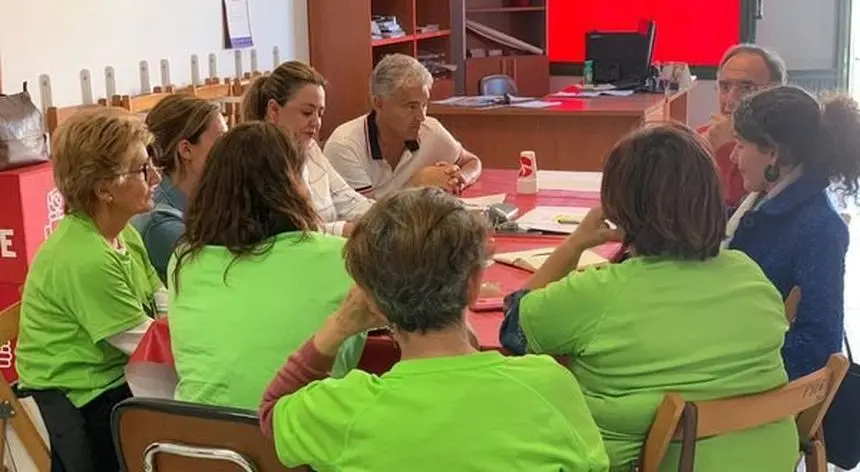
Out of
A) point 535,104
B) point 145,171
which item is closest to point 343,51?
point 535,104

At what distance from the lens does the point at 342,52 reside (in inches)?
225

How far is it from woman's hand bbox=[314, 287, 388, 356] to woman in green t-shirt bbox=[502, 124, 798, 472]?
0.33 meters

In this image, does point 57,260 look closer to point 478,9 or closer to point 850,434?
point 850,434

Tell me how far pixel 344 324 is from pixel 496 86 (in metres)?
5.59

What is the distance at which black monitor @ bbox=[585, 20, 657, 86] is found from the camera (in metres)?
6.89

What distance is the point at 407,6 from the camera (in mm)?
6340

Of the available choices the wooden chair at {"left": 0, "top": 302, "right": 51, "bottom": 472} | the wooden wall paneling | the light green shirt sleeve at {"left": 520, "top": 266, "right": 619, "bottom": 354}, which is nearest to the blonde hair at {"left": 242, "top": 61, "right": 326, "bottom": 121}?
the wooden chair at {"left": 0, "top": 302, "right": 51, "bottom": 472}

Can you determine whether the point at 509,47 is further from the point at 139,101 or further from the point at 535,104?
the point at 139,101

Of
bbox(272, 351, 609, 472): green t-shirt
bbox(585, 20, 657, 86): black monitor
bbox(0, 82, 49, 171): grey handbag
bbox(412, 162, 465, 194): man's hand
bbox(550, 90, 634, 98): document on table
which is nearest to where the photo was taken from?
bbox(272, 351, 609, 472): green t-shirt

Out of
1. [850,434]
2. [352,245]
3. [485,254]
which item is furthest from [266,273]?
[850,434]

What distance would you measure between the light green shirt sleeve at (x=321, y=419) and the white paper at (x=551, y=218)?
1578mm

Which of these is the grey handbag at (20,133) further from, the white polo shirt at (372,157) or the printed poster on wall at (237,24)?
the printed poster on wall at (237,24)

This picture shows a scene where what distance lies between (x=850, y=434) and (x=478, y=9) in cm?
595

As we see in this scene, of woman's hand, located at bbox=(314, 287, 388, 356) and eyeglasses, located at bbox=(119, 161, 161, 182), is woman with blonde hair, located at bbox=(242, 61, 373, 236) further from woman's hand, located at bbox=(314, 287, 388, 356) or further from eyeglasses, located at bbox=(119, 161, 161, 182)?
woman's hand, located at bbox=(314, 287, 388, 356)
